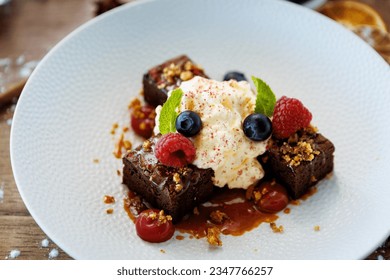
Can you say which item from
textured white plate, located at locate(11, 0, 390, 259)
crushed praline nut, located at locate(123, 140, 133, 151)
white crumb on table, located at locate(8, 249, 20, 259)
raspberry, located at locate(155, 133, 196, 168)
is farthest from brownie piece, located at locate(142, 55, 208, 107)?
white crumb on table, located at locate(8, 249, 20, 259)

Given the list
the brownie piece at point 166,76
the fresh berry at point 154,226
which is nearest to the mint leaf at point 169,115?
the brownie piece at point 166,76

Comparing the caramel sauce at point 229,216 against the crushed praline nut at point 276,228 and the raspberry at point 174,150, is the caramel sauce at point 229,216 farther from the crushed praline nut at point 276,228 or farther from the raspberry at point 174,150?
the raspberry at point 174,150

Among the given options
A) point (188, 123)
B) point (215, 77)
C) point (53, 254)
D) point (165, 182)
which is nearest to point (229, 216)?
point (165, 182)

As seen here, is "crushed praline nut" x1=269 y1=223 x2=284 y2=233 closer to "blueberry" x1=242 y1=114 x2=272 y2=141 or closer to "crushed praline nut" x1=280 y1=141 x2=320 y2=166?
"crushed praline nut" x1=280 y1=141 x2=320 y2=166

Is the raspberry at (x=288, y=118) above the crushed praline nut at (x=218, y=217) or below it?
above

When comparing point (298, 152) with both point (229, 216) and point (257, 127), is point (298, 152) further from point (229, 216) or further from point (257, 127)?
point (229, 216)

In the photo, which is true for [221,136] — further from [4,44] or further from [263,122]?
[4,44]
